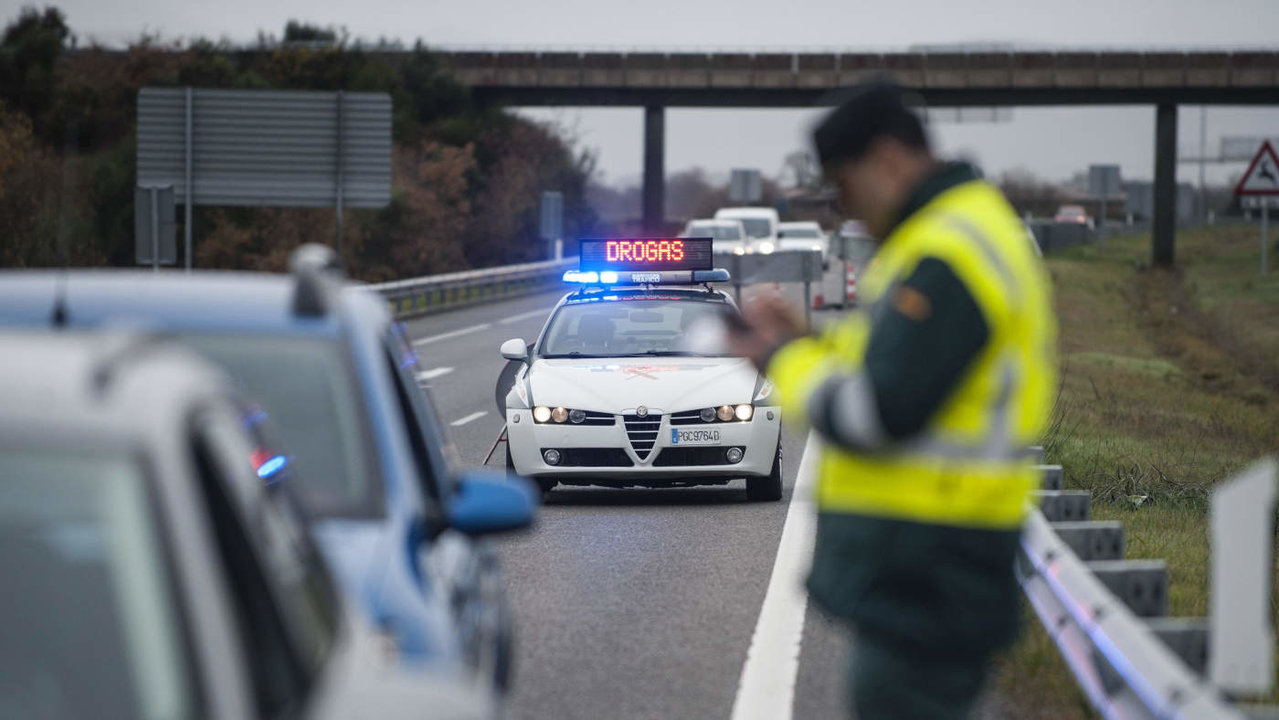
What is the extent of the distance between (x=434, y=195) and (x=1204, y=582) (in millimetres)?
52634

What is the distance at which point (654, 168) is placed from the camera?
7669 cm

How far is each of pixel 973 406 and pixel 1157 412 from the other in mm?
18981

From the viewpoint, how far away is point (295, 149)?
34.9 metres

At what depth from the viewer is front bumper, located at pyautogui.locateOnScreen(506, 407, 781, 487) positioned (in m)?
13.5

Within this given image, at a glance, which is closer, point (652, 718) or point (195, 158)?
point (652, 718)

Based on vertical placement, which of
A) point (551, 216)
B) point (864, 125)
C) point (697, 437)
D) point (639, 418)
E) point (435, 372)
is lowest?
point (435, 372)

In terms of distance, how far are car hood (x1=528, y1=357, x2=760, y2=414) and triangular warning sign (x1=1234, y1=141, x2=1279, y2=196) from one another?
1431 centimetres

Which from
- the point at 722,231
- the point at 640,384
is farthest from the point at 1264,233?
the point at 640,384

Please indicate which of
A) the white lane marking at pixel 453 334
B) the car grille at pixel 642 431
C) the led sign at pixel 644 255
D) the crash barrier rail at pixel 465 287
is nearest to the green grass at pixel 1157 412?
the car grille at pixel 642 431

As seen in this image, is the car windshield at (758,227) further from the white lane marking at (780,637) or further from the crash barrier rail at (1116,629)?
the crash barrier rail at (1116,629)

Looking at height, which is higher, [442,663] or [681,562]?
[442,663]

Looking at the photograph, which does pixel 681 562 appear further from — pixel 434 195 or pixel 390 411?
pixel 434 195

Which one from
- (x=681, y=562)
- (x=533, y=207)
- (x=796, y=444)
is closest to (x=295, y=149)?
(x=796, y=444)

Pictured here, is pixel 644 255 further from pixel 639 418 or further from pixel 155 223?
pixel 155 223
